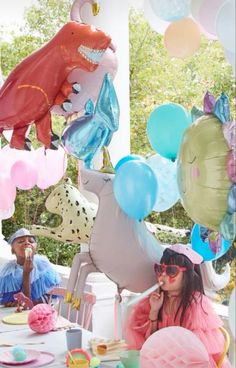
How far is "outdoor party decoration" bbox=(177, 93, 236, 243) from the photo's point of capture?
1.53 meters

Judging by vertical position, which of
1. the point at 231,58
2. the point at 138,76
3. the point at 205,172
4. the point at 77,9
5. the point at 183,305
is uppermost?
the point at 138,76

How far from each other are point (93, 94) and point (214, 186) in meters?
0.71

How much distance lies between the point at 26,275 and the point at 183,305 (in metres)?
1.31

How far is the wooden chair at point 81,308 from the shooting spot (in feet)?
9.73

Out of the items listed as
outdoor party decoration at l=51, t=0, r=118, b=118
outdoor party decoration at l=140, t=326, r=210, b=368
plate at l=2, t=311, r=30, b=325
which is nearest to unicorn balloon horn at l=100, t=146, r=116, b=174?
outdoor party decoration at l=51, t=0, r=118, b=118

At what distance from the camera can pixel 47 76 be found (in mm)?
2105

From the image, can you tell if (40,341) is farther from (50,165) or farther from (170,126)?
(170,126)

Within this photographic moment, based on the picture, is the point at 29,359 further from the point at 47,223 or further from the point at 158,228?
the point at 47,223

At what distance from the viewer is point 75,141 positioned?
1.97m

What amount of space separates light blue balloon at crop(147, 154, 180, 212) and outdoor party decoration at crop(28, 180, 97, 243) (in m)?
0.27

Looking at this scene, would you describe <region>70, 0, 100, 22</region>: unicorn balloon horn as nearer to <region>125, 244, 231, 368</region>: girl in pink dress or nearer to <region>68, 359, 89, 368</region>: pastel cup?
<region>125, 244, 231, 368</region>: girl in pink dress

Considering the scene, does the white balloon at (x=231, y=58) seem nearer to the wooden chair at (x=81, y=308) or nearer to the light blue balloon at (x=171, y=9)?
the light blue balloon at (x=171, y=9)

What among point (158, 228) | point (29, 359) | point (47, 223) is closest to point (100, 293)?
point (29, 359)

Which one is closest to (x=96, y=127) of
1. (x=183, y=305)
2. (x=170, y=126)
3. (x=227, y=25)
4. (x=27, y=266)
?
(x=170, y=126)
